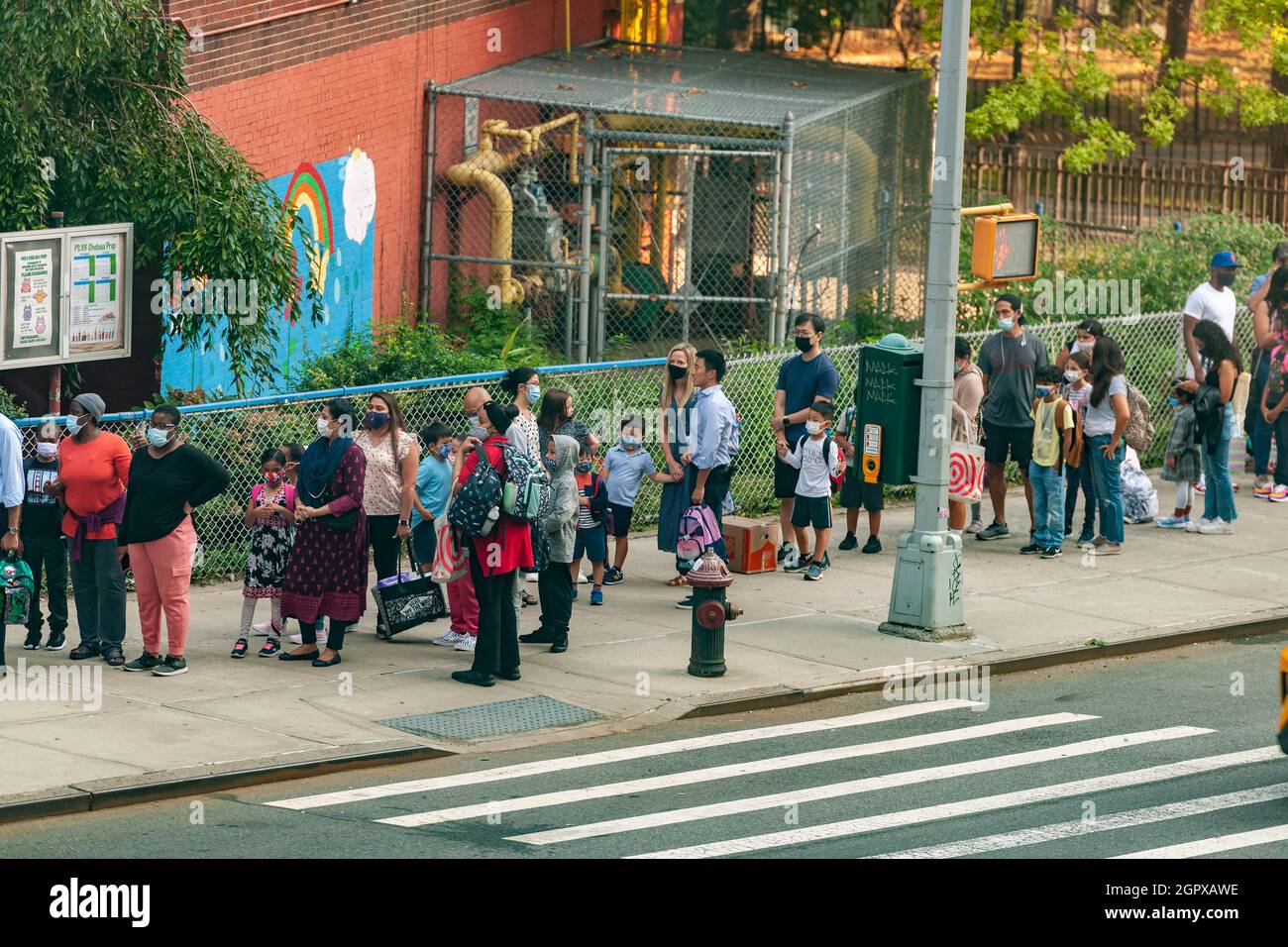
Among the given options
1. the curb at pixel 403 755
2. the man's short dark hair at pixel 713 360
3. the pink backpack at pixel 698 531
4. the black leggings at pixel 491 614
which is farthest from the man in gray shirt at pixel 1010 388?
the black leggings at pixel 491 614

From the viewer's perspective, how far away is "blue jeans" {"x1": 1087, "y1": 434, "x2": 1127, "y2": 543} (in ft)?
52.0

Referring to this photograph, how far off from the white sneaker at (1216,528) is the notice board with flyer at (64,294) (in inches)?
356

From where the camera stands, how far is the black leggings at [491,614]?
11883 mm

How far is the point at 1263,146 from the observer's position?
3828 cm

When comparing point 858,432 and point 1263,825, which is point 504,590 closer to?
point 858,432

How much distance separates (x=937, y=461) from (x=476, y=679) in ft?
11.5

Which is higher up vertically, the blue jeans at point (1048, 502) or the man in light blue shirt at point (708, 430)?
the man in light blue shirt at point (708, 430)

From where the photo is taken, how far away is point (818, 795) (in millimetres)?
9820

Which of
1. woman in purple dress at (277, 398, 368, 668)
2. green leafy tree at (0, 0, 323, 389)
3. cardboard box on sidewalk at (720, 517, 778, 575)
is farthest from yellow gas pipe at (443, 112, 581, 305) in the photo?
woman in purple dress at (277, 398, 368, 668)

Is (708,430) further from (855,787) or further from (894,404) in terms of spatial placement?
(855,787)

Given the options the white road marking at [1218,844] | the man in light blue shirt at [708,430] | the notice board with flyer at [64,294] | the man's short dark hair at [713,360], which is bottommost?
the white road marking at [1218,844]

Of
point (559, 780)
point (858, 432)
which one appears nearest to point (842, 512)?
point (858, 432)

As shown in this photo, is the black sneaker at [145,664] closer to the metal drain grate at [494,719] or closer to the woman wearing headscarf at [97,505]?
the woman wearing headscarf at [97,505]

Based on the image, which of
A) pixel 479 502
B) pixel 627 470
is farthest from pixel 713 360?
pixel 479 502
